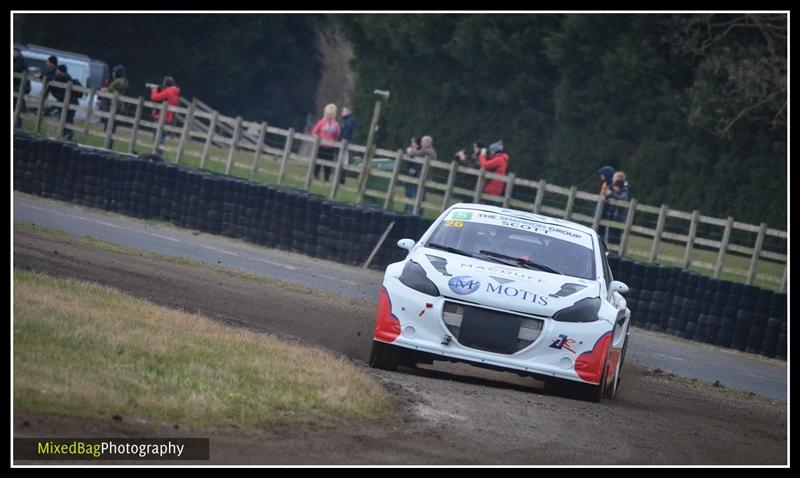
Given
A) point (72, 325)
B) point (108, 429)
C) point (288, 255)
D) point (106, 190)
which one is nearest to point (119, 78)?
point (106, 190)

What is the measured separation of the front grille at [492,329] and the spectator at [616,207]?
14.4m

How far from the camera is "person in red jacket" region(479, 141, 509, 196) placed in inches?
1021

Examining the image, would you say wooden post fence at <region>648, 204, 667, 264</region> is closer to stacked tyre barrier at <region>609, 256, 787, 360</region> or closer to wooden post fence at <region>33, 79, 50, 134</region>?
stacked tyre barrier at <region>609, 256, 787, 360</region>

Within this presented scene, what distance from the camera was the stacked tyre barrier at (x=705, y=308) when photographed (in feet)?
62.3

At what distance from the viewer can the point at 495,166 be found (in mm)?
26203

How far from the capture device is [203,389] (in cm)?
800

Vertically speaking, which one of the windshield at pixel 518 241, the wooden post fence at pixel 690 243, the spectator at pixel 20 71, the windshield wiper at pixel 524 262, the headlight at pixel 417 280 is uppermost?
the spectator at pixel 20 71

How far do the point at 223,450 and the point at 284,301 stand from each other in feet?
26.5

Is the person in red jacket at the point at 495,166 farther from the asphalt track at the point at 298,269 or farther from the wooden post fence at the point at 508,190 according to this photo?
the asphalt track at the point at 298,269

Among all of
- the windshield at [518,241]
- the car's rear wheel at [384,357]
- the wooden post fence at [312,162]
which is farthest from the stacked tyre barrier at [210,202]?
the car's rear wheel at [384,357]

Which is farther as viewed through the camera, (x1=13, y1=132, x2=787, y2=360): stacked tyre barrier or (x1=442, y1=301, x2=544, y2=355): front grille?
(x1=13, y1=132, x2=787, y2=360): stacked tyre barrier

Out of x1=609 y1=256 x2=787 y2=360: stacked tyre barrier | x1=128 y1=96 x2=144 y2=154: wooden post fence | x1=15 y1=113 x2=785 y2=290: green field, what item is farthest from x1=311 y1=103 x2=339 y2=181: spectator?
x1=609 y1=256 x2=787 y2=360: stacked tyre barrier

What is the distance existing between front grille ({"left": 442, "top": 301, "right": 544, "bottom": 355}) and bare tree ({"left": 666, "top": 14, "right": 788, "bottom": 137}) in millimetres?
22198
